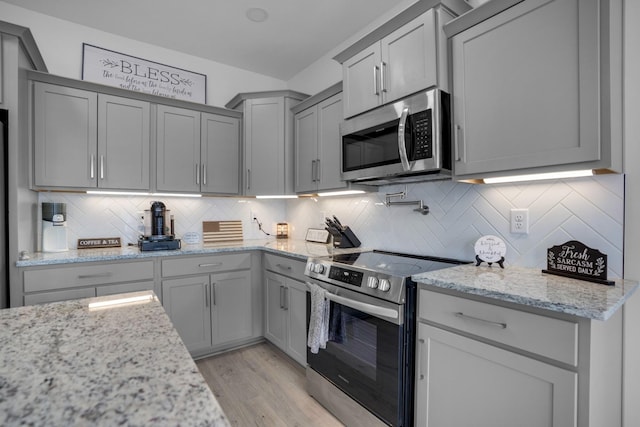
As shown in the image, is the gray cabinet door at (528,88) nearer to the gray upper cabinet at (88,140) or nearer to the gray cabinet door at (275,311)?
the gray cabinet door at (275,311)

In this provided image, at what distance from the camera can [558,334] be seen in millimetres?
1092

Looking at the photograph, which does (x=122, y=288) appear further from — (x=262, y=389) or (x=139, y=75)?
(x=139, y=75)

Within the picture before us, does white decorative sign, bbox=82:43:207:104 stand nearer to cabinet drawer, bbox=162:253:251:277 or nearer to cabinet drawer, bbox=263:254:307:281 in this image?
cabinet drawer, bbox=162:253:251:277

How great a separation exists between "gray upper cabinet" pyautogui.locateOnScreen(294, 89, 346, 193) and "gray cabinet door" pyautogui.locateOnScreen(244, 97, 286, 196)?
168 mm

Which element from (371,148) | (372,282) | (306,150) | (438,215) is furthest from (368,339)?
(306,150)

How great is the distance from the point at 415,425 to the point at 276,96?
2.76 meters

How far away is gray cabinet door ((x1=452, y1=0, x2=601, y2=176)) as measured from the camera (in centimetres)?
127

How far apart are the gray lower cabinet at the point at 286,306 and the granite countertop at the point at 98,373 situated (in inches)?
61.7

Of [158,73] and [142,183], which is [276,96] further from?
[142,183]

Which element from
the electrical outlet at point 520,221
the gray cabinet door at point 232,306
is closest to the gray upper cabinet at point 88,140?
the gray cabinet door at point 232,306

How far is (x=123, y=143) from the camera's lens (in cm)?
264

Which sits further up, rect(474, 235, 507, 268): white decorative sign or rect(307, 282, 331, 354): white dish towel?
rect(474, 235, 507, 268): white decorative sign

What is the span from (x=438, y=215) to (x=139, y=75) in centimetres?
287

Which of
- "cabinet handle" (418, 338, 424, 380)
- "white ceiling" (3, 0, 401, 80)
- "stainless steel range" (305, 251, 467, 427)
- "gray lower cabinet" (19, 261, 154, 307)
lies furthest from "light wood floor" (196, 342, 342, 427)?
"white ceiling" (3, 0, 401, 80)
